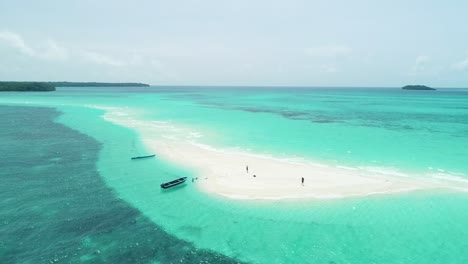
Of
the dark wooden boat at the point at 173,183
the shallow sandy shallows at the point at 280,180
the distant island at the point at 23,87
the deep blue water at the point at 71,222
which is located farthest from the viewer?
the distant island at the point at 23,87

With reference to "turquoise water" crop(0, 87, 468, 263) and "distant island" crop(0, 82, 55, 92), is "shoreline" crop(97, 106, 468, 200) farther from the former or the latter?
"distant island" crop(0, 82, 55, 92)

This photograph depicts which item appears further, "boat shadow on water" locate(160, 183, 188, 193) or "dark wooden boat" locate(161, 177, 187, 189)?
"dark wooden boat" locate(161, 177, 187, 189)

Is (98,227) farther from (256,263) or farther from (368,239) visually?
(368,239)

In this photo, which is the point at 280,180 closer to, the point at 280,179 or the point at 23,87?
the point at 280,179

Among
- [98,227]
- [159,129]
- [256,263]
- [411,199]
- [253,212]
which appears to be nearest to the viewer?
[256,263]

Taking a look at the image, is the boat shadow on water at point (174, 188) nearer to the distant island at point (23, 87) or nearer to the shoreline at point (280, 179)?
the shoreline at point (280, 179)

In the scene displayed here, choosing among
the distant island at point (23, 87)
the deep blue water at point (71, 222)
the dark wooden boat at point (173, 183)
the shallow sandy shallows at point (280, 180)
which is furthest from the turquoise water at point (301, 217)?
the distant island at point (23, 87)

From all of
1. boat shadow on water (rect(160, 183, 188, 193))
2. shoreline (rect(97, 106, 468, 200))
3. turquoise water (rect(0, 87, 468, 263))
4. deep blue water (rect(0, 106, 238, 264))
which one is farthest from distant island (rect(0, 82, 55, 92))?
boat shadow on water (rect(160, 183, 188, 193))

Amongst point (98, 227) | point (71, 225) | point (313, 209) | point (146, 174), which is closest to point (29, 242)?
point (71, 225)
